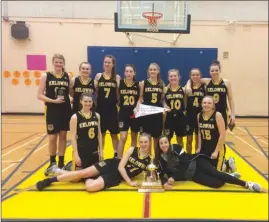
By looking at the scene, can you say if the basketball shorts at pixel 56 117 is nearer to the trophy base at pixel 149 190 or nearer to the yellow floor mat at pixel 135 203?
the yellow floor mat at pixel 135 203

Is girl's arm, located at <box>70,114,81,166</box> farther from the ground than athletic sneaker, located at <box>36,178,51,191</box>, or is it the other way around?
girl's arm, located at <box>70,114,81,166</box>

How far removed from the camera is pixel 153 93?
158 inches

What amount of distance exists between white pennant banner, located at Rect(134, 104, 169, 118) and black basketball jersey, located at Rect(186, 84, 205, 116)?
16.1 inches

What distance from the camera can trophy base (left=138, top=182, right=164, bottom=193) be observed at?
3.33 metres

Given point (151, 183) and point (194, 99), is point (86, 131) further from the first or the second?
point (194, 99)

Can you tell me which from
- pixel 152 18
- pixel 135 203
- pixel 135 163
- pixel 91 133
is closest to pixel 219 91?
pixel 135 163

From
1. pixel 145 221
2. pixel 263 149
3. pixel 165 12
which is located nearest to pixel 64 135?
pixel 145 221

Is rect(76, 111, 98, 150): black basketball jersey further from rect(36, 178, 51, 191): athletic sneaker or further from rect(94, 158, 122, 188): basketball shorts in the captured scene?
rect(36, 178, 51, 191): athletic sneaker

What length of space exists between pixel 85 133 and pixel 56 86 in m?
0.79

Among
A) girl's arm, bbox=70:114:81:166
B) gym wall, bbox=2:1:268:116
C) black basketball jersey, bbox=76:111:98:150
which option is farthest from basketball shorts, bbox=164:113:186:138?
gym wall, bbox=2:1:268:116

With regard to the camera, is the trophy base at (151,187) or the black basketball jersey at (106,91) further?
the black basketball jersey at (106,91)

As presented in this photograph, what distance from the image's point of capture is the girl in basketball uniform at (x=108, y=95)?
4.02m

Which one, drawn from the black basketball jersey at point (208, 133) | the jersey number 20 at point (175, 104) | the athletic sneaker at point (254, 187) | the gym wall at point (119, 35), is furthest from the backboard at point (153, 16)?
the athletic sneaker at point (254, 187)

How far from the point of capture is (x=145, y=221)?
266 cm
